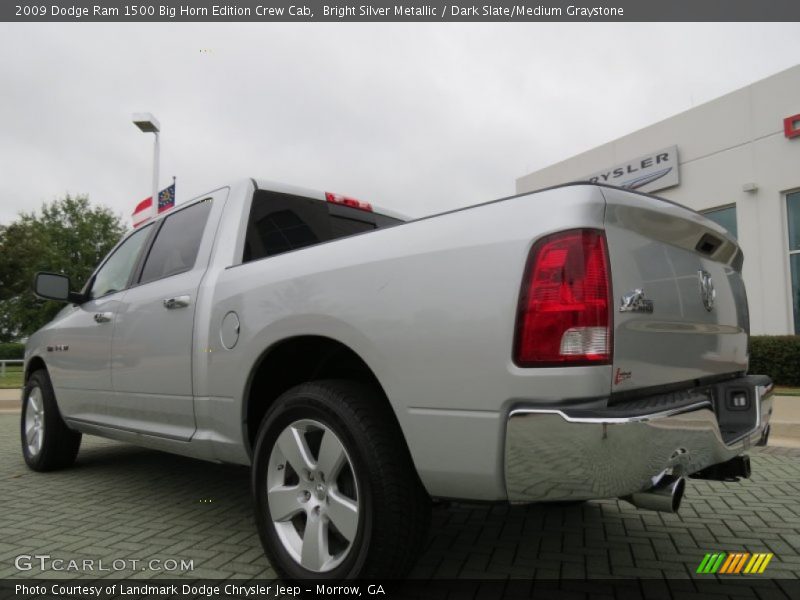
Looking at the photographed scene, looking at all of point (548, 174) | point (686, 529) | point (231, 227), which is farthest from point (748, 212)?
point (231, 227)

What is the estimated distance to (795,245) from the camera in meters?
12.2

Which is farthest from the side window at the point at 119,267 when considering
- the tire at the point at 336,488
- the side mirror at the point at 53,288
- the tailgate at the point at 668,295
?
the tailgate at the point at 668,295

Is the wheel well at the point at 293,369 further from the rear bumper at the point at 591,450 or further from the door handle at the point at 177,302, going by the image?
the rear bumper at the point at 591,450

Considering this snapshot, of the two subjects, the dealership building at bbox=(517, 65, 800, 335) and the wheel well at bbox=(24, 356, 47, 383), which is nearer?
the wheel well at bbox=(24, 356, 47, 383)

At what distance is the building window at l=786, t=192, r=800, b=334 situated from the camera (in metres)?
12.0

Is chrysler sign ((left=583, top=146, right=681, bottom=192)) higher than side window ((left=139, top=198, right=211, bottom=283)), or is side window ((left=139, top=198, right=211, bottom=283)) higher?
chrysler sign ((left=583, top=146, right=681, bottom=192))

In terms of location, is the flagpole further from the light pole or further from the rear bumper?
the rear bumper

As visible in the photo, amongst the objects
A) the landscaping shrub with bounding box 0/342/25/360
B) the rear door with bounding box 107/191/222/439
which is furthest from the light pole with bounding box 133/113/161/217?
the landscaping shrub with bounding box 0/342/25/360

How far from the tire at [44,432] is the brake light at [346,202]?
2.72m

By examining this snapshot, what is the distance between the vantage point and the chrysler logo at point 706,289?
7.54 feet

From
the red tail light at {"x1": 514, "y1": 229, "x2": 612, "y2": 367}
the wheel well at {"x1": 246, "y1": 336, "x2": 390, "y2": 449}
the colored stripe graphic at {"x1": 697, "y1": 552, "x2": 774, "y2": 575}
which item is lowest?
the colored stripe graphic at {"x1": 697, "y1": 552, "x2": 774, "y2": 575}

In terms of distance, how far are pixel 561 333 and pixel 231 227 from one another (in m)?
2.04

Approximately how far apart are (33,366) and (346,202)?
10.4 ft

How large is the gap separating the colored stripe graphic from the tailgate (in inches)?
33.9
